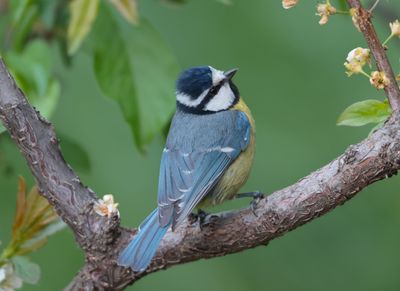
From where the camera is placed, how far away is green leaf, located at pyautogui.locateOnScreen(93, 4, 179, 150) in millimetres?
2805

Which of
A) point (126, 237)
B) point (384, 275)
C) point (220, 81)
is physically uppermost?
point (220, 81)

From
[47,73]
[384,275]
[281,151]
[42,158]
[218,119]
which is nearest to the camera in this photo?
[42,158]

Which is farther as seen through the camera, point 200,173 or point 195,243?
point 200,173

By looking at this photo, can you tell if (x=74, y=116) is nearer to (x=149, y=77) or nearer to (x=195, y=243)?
(x=149, y=77)

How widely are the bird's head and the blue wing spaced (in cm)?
14

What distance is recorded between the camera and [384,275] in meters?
3.74

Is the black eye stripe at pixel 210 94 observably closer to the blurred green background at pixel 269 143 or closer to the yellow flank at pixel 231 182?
the yellow flank at pixel 231 182

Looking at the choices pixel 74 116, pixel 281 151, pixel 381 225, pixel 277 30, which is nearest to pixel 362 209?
pixel 381 225

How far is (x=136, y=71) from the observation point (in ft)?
9.52

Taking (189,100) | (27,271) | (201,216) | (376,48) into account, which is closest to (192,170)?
(201,216)

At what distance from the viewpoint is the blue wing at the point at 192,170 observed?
2680mm

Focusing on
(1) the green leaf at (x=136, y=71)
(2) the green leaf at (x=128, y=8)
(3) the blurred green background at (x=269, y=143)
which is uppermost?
(2) the green leaf at (x=128, y=8)

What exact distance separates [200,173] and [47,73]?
0.59 meters

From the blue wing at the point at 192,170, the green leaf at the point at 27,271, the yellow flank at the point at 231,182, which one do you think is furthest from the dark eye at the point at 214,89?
the green leaf at the point at 27,271
